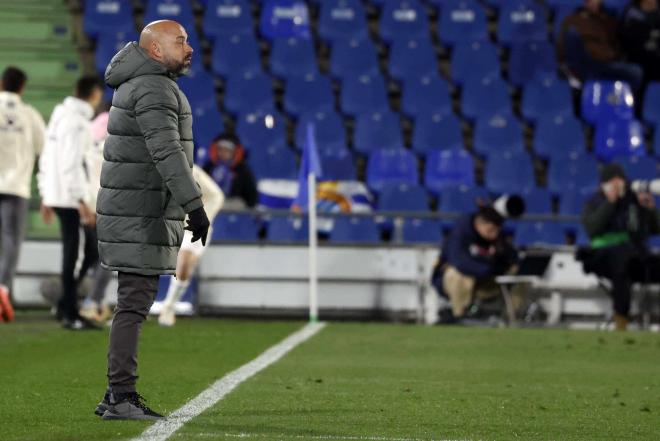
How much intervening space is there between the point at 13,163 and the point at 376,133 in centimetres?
704

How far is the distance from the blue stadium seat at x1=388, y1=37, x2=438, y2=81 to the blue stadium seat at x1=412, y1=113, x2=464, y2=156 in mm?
1031

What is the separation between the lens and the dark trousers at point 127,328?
→ 6488mm

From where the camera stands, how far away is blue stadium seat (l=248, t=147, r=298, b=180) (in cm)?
1795

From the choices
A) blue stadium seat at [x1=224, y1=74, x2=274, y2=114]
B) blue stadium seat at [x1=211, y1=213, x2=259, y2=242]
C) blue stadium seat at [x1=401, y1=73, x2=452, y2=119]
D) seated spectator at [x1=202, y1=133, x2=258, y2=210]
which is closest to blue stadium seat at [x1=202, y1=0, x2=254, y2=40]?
blue stadium seat at [x1=224, y1=74, x2=274, y2=114]

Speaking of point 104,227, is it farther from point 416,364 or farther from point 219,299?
point 219,299

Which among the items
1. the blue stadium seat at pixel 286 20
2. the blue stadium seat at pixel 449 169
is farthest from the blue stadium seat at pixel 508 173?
the blue stadium seat at pixel 286 20

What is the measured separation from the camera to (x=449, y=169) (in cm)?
1852

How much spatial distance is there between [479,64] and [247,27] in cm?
304

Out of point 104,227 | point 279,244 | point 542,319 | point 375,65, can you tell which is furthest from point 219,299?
point 104,227

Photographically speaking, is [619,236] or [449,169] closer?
[619,236]

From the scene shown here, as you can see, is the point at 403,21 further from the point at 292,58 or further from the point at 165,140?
the point at 165,140

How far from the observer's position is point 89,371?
898 centimetres

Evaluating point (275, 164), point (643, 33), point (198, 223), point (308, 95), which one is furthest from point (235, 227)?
point (198, 223)

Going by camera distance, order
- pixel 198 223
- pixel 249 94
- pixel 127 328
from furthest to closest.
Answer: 1. pixel 249 94
2. pixel 127 328
3. pixel 198 223
